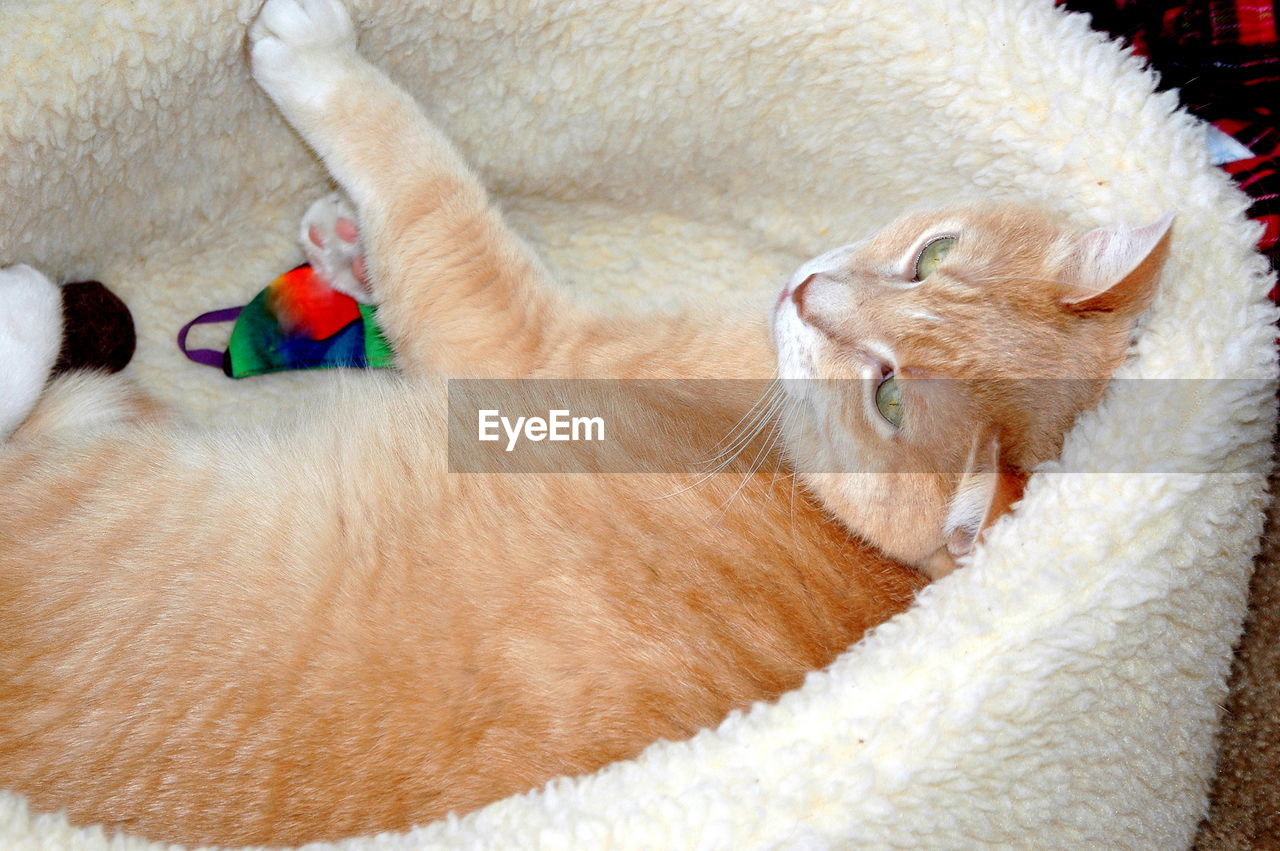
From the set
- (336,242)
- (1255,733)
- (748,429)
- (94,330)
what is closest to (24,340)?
(94,330)

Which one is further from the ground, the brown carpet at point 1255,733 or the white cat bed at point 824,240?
the white cat bed at point 824,240

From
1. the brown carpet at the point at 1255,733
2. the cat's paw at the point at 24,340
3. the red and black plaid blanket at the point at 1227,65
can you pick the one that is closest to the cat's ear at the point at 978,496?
the brown carpet at the point at 1255,733

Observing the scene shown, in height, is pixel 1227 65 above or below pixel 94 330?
above

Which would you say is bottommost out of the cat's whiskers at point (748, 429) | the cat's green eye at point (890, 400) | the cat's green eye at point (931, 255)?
the cat's whiskers at point (748, 429)

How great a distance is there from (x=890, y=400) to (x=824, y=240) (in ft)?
2.12

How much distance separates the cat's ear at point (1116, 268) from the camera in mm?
1112

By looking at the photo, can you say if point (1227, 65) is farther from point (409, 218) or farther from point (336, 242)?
point (336, 242)

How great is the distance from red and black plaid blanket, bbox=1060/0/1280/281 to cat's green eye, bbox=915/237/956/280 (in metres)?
0.61

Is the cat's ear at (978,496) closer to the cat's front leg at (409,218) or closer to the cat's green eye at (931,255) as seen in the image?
the cat's green eye at (931,255)

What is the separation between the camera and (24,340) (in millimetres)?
1354

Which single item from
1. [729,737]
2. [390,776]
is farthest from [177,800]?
[729,737]

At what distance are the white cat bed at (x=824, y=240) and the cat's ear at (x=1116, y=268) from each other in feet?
0.23

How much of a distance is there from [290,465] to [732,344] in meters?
0.66

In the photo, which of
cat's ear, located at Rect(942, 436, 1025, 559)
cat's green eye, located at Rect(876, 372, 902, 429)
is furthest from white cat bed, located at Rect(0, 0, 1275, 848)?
cat's green eye, located at Rect(876, 372, 902, 429)
